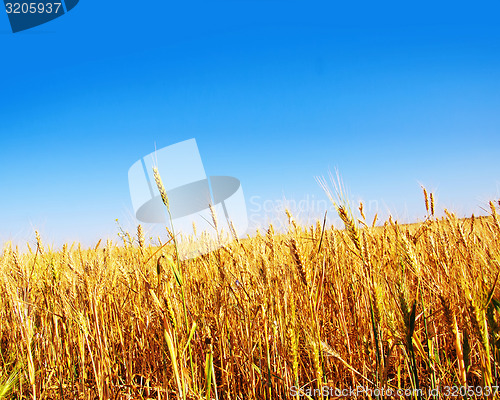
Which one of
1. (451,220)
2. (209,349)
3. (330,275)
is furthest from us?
(451,220)

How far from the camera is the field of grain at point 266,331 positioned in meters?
1.23

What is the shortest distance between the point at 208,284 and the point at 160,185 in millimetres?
1658

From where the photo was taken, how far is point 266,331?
146 cm

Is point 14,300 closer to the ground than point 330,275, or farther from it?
farther from it

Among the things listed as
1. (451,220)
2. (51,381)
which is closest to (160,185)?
(51,381)

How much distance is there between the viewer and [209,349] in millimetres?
974

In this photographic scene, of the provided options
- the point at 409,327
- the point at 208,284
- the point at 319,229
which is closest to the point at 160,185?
the point at 409,327

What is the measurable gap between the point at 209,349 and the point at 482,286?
0.99 metres

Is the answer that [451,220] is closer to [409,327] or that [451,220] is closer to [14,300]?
[409,327]

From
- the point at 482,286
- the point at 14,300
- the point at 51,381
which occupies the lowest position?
the point at 51,381

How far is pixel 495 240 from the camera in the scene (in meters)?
2.80

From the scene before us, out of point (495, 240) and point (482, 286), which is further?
point (495, 240)

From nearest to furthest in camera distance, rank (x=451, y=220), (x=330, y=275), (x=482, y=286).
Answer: (x=482, y=286) < (x=330, y=275) < (x=451, y=220)

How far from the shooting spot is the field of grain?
123cm
